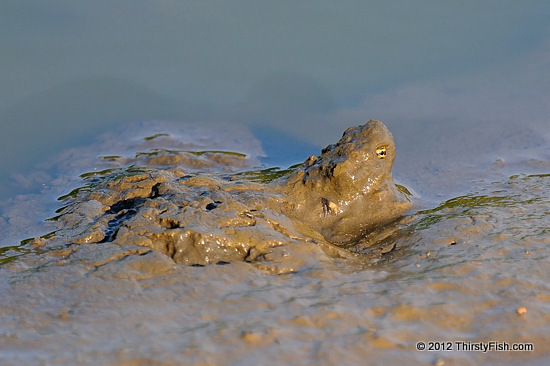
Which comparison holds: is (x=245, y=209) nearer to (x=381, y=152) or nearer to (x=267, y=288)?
(x=267, y=288)

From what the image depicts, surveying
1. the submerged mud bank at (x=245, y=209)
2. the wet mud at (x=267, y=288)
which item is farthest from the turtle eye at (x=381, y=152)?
the wet mud at (x=267, y=288)

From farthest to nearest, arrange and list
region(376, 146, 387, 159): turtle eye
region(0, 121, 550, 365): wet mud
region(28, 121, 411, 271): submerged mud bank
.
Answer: region(376, 146, 387, 159): turtle eye
region(28, 121, 411, 271): submerged mud bank
region(0, 121, 550, 365): wet mud

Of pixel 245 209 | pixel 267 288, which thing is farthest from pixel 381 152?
pixel 267 288

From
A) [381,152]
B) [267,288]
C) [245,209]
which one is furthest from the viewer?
[381,152]

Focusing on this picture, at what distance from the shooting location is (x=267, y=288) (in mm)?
3039

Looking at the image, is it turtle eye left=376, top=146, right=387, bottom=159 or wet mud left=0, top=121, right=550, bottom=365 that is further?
turtle eye left=376, top=146, right=387, bottom=159

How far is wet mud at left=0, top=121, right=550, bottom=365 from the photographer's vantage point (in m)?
2.60

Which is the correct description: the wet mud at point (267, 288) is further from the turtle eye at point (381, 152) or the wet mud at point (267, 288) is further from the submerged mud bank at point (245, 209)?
the turtle eye at point (381, 152)

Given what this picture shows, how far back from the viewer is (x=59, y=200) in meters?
4.61

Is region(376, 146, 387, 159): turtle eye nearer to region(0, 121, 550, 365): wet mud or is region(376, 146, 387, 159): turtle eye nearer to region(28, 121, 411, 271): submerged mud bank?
region(28, 121, 411, 271): submerged mud bank

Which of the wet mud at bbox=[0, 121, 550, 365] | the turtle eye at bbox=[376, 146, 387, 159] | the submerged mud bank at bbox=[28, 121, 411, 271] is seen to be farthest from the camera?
the turtle eye at bbox=[376, 146, 387, 159]

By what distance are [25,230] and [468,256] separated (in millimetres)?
2856

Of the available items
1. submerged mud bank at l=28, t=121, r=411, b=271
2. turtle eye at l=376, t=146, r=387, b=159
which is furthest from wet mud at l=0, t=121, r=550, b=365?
turtle eye at l=376, t=146, r=387, b=159

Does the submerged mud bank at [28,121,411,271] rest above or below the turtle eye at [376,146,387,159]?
below
